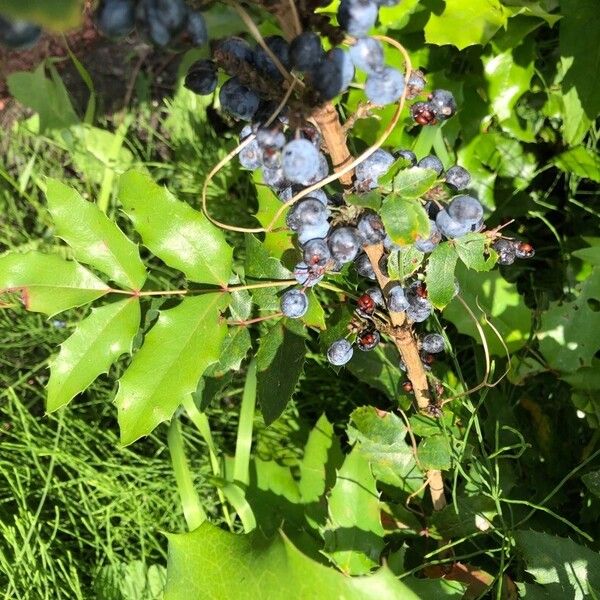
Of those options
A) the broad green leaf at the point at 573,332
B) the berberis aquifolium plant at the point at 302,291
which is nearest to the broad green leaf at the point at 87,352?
the berberis aquifolium plant at the point at 302,291

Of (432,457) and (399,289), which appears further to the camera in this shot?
(432,457)

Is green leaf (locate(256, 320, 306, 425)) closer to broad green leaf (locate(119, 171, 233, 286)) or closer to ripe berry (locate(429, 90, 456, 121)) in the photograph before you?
broad green leaf (locate(119, 171, 233, 286))

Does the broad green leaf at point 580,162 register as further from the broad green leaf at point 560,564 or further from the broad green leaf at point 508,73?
the broad green leaf at point 560,564

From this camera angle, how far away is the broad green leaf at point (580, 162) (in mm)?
1391

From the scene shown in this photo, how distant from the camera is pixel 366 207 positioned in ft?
2.26

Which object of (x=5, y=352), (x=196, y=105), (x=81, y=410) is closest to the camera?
(x=81, y=410)

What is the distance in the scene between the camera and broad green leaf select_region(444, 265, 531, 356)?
1204 mm

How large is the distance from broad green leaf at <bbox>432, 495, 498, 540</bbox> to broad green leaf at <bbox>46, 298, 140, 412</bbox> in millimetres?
505

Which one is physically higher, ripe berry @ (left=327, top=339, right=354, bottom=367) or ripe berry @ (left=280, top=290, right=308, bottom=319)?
ripe berry @ (left=280, top=290, right=308, bottom=319)

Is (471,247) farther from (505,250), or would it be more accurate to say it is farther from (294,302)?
(294,302)

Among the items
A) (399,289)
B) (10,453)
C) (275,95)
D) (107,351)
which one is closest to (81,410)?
(10,453)

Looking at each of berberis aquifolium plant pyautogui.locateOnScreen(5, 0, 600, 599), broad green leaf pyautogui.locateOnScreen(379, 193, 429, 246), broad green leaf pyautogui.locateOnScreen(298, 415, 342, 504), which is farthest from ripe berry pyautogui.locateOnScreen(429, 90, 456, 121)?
broad green leaf pyautogui.locateOnScreen(298, 415, 342, 504)

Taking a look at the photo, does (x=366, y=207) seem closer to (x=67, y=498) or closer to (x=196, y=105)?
(x=67, y=498)

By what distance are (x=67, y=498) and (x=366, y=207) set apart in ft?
3.31
